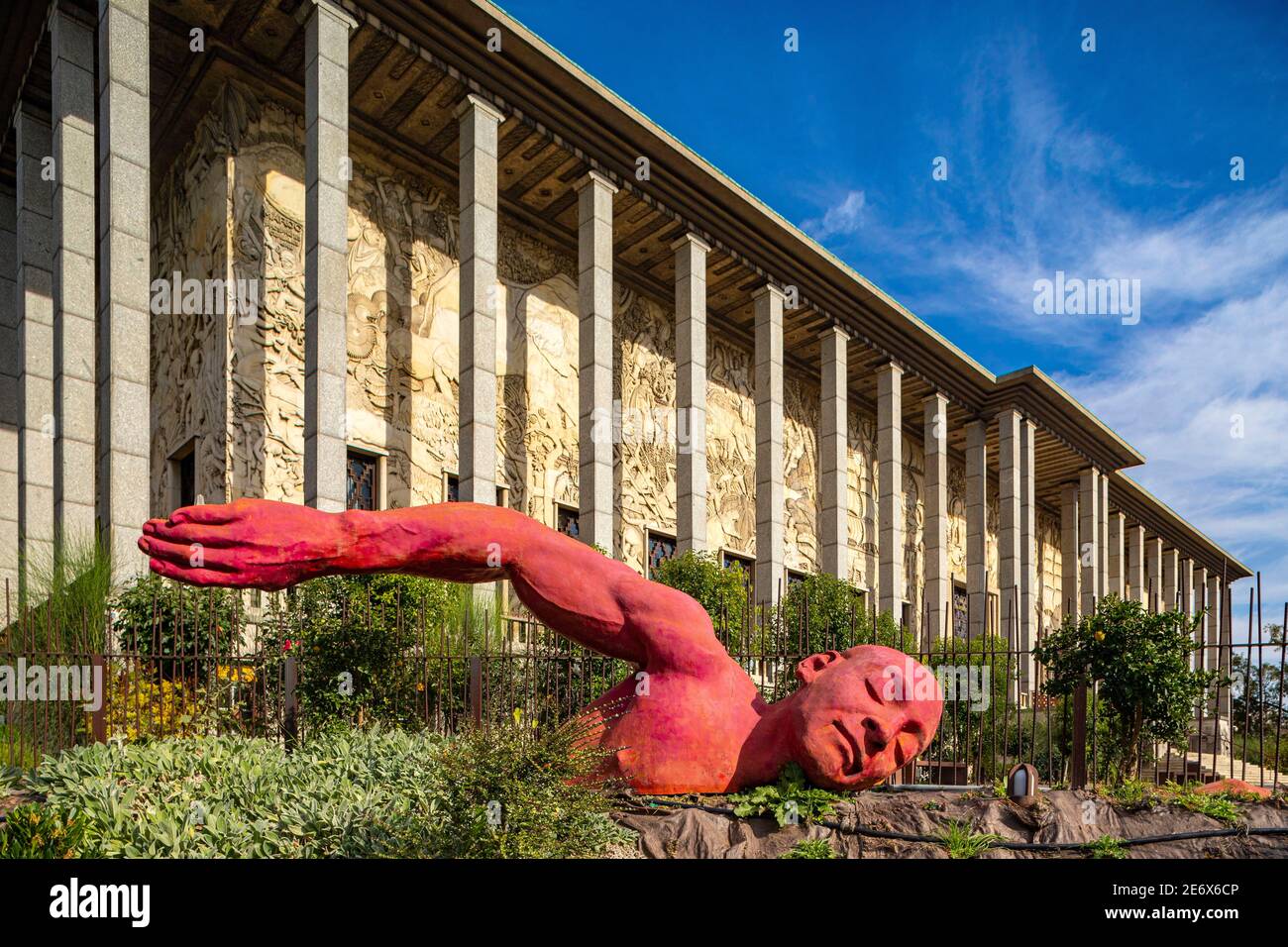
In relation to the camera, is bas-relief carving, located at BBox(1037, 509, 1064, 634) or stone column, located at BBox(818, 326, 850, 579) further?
bas-relief carving, located at BBox(1037, 509, 1064, 634)

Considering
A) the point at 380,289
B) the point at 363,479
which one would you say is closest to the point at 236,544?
the point at 363,479

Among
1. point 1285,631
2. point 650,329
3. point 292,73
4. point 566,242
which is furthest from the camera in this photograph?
point 650,329

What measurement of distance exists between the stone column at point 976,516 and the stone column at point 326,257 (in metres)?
20.2

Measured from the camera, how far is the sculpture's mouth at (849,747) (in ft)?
19.0

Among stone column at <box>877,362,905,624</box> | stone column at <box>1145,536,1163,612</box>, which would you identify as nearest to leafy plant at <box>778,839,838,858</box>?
stone column at <box>877,362,905,624</box>

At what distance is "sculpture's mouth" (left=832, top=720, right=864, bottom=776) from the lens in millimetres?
5781

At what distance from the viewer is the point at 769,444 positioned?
22328mm

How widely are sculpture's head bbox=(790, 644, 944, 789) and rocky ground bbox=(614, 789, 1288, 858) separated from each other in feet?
1.00

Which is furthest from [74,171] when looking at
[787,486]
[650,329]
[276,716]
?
[787,486]

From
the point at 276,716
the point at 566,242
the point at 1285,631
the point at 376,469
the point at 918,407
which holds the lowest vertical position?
the point at 276,716

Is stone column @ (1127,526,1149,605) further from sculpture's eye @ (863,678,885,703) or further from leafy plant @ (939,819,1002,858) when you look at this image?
sculpture's eye @ (863,678,885,703)

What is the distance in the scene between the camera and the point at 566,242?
69.6 feet
